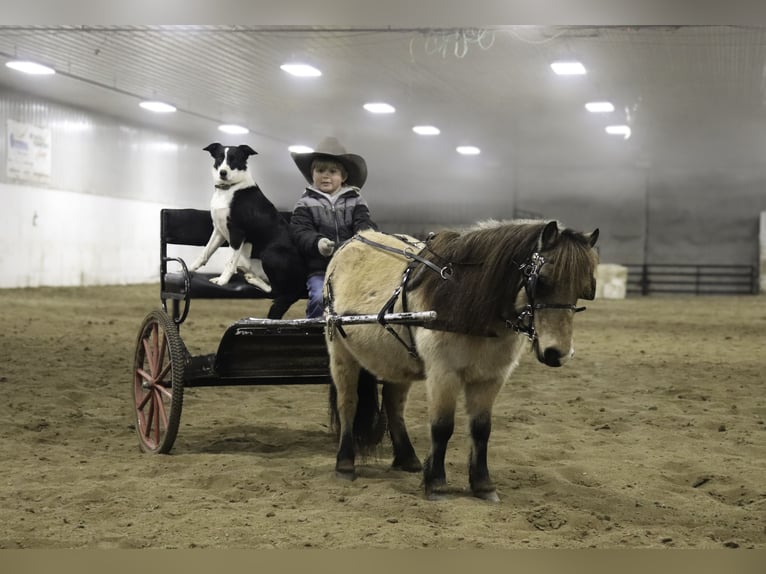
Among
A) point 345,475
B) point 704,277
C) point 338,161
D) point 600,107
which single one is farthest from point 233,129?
point 704,277

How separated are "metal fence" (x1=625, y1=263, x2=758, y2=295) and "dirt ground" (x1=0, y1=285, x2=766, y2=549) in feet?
1.12

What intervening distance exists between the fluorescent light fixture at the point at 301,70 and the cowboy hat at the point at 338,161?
0.94 metres

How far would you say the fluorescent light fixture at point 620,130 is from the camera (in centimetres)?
548

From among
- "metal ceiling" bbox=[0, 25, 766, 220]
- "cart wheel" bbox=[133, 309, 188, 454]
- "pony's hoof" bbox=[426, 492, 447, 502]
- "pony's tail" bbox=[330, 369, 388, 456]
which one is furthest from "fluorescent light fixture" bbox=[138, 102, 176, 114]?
"pony's hoof" bbox=[426, 492, 447, 502]

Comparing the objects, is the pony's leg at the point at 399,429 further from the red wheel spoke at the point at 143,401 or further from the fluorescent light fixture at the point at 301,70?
the fluorescent light fixture at the point at 301,70

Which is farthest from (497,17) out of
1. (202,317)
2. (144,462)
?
(202,317)

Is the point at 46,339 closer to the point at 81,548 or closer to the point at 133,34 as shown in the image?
the point at 133,34

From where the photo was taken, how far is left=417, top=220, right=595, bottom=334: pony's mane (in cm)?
328

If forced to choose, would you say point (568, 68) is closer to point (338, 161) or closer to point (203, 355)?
point (338, 161)

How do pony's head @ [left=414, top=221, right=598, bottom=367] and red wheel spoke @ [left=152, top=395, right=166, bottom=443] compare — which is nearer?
pony's head @ [left=414, top=221, right=598, bottom=367]

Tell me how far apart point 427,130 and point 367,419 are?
2.07 m

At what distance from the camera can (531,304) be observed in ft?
10.8

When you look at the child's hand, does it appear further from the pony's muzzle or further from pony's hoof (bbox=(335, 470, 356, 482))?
the pony's muzzle

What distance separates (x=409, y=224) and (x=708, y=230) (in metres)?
1.95
